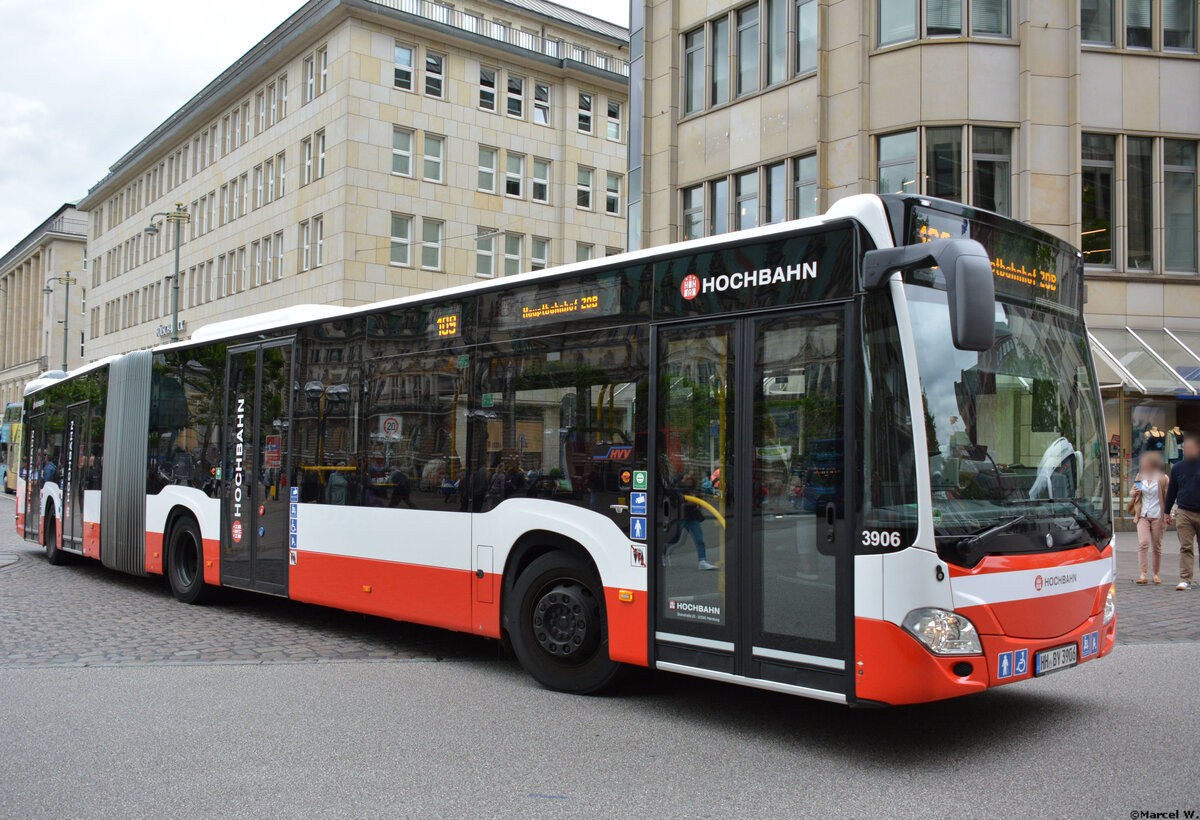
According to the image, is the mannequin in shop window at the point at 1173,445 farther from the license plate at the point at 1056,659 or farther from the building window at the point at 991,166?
the license plate at the point at 1056,659

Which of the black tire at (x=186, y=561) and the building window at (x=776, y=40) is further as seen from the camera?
the building window at (x=776, y=40)

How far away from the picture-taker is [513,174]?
47.8 meters

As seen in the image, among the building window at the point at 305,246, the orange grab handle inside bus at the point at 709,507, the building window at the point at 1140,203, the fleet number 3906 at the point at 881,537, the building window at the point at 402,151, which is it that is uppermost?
the building window at the point at 402,151

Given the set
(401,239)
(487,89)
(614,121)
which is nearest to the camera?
(401,239)

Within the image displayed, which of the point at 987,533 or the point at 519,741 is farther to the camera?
the point at 519,741

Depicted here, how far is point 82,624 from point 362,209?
3328cm

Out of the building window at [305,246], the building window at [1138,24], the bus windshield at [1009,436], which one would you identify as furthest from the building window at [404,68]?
the bus windshield at [1009,436]

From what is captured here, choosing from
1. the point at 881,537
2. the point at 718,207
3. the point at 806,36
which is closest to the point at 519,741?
the point at 881,537

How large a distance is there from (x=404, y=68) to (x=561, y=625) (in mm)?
40846

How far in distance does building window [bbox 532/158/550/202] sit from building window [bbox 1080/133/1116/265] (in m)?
30.0

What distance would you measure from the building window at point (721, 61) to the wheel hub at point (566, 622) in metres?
19.5

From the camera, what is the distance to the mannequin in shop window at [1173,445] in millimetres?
20938

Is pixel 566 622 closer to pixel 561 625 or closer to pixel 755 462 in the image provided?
pixel 561 625

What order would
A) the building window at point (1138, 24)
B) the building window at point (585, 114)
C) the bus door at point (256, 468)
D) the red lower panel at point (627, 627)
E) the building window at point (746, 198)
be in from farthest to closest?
the building window at point (585, 114) < the building window at point (746, 198) < the building window at point (1138, 24) < the bus door at point (256, 468) < the red lower panel at point (627, 627)
